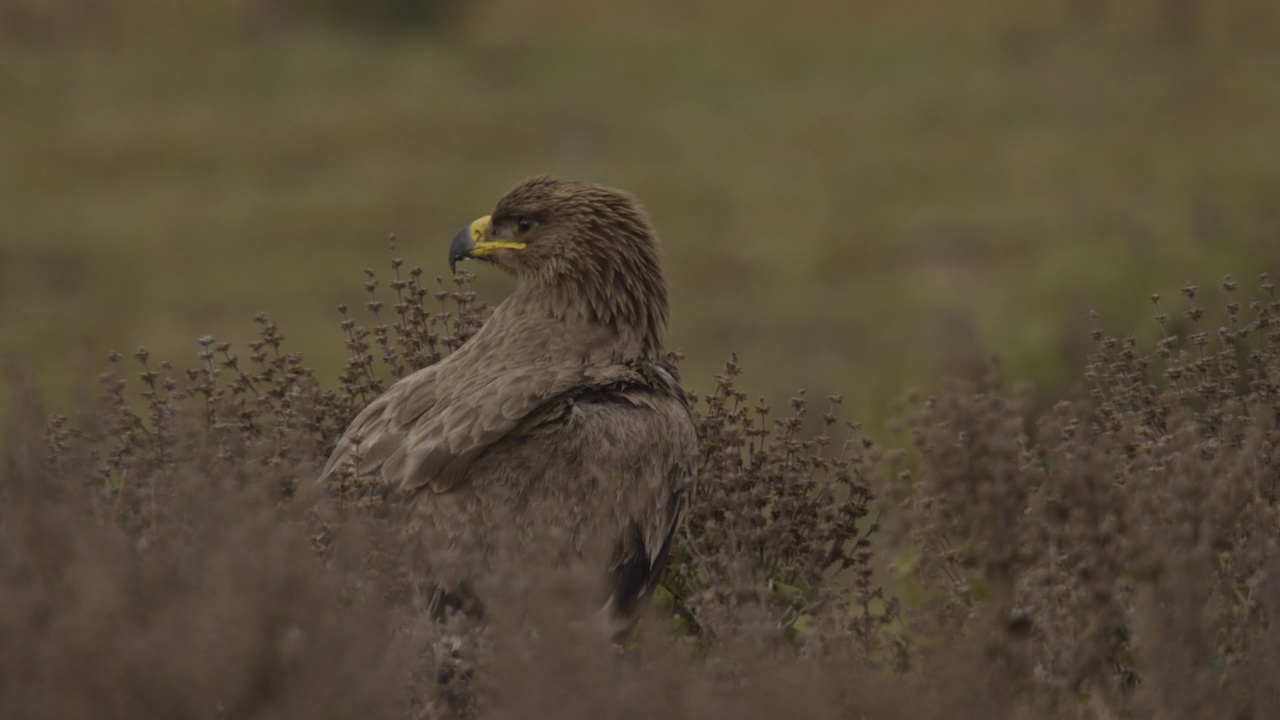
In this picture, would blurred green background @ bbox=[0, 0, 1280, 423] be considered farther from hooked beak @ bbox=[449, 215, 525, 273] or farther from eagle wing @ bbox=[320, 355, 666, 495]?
eagle wing @ bbox=[320, 355, 666, 495]

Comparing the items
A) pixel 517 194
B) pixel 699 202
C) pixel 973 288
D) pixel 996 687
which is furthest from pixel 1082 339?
pixel 699 202

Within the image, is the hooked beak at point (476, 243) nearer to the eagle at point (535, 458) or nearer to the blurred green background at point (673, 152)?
the eagle at point (535, 458)

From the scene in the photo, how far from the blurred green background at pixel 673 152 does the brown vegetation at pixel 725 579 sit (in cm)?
788

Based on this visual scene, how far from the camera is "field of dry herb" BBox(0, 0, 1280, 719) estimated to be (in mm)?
3688

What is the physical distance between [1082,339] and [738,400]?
213 inches

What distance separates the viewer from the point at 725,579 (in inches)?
204

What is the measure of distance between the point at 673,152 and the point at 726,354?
34.8 ft

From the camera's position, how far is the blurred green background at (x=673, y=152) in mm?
22625

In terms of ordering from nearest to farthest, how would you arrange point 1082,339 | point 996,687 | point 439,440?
point 996,687
point 439,440
point 1082,339

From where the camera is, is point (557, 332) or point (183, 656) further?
point (557, 332)

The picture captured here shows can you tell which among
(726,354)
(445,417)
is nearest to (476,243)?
(445,417)

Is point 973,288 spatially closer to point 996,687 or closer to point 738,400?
point 738,400

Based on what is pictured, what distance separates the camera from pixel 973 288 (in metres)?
23.3

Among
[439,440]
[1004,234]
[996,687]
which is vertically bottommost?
[996,687]
